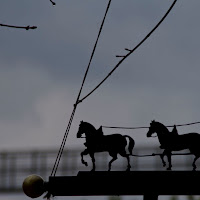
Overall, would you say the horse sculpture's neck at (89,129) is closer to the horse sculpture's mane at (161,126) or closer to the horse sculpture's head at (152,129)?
the horse sculpture's head at (152,129)

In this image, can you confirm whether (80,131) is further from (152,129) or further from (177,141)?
(177,141)

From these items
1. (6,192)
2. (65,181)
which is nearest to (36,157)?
(6,192)

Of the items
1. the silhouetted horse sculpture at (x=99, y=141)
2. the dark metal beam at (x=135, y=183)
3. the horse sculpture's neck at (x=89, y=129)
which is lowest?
the dark metal beam at (x=135, y=183)

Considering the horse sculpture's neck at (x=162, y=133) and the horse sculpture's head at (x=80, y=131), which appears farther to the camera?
the horse sculpture's head at (x=80, y=131)

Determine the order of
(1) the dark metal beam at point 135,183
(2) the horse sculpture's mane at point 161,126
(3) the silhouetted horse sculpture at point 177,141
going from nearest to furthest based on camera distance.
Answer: (1) the dark metal beam at point 135,183 < (3) the silhouetted horse sculpture at point 177,141 < (2) the horse sculpture's mane at point 161,126

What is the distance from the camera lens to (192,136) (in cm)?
1129

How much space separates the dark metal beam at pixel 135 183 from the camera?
9.66 metres

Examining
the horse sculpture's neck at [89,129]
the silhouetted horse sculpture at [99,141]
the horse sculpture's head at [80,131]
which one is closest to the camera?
the silhouetted horse sculpture at [99,141]

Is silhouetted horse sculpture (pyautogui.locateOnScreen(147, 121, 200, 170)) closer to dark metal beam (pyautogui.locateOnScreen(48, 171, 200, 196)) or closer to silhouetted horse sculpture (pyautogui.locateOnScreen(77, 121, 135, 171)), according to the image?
silhouetted horse sculpture (pyautogui.locateOnScreen(77, 121, 135, 171))

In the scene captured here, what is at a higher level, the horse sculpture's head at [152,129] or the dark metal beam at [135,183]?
the horse sculpture's head at [152,129]

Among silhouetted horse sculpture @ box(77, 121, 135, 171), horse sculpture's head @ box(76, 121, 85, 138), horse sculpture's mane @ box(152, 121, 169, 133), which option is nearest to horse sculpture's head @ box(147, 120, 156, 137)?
horse sculpture's mane @ box(152, 121, 169, 133)

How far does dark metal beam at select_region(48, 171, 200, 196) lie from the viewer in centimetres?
966

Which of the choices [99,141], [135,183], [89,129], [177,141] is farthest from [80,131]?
[135,183]

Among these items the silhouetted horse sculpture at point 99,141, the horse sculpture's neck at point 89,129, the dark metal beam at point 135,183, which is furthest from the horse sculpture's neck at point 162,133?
the dark metal beam at point 135,183
